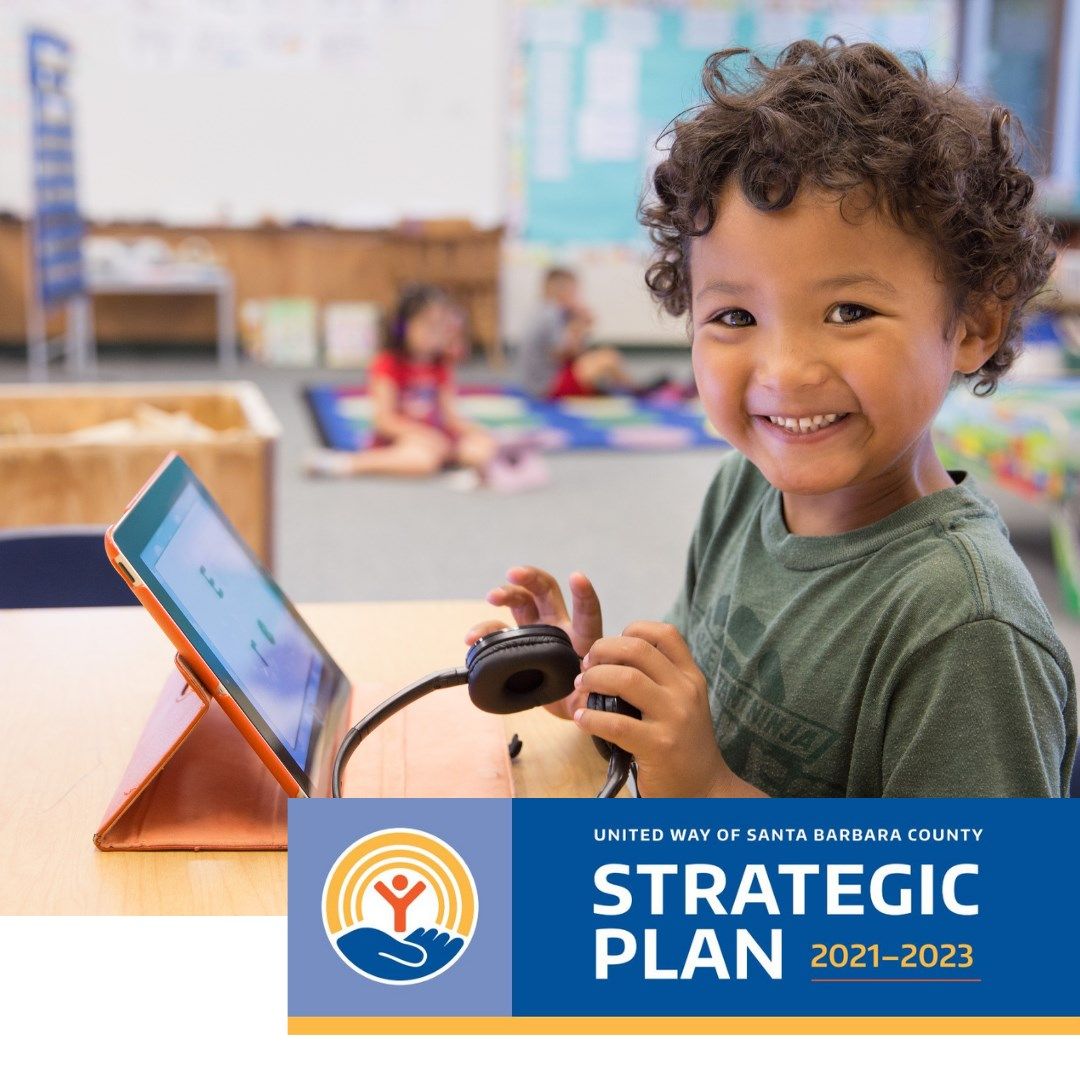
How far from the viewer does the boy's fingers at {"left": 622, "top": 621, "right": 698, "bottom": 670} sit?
0.79 meters

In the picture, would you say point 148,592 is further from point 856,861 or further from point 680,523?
point 680,523

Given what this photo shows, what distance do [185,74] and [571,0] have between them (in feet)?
7.00

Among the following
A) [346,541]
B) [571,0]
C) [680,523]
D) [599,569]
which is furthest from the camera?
[571,0]

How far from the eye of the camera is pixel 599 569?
3629 mm

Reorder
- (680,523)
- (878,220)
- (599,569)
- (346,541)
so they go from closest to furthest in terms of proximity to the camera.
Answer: (878,220) → (599,569) → (346,541) → (680,523)

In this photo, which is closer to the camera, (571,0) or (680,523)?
(680,523)

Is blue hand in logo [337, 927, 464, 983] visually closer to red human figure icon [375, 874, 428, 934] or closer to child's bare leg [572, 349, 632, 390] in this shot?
red human figure icon [375, 874, 428, 934]

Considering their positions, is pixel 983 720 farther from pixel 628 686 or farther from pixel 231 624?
pixel 231 624

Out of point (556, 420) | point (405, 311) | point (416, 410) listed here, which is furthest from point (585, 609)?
point (556, 420)

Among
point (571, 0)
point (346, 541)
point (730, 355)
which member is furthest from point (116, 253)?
point (730, 355)

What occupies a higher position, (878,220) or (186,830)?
(878,220)

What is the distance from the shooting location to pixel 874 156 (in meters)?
0.86

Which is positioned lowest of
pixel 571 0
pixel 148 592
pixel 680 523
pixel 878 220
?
pixel 680 523

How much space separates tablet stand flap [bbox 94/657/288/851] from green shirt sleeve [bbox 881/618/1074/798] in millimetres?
367
